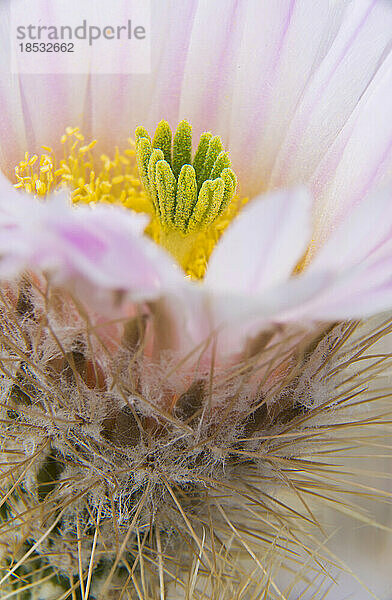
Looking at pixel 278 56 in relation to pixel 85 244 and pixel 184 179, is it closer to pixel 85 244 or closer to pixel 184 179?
pixel 184 179

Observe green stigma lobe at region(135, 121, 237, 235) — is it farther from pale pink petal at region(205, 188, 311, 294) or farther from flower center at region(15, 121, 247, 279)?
pale pink petal at region(205, 188, 311, 294)

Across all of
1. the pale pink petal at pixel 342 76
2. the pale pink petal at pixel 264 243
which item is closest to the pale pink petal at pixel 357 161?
the pale pink petal at pixel 342 76

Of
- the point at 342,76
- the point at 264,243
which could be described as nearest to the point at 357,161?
the point at 342,76

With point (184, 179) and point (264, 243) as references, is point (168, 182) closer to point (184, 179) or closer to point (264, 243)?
point (184, 179)

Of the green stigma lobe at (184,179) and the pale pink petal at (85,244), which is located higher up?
the pale pink petal at (85,244)

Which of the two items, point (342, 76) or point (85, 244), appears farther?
point (342, 76)

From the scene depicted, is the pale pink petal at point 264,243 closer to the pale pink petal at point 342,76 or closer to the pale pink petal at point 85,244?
the pale pink petal at point 85,244

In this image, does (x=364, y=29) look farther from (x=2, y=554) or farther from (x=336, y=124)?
(x=2, y=554)
